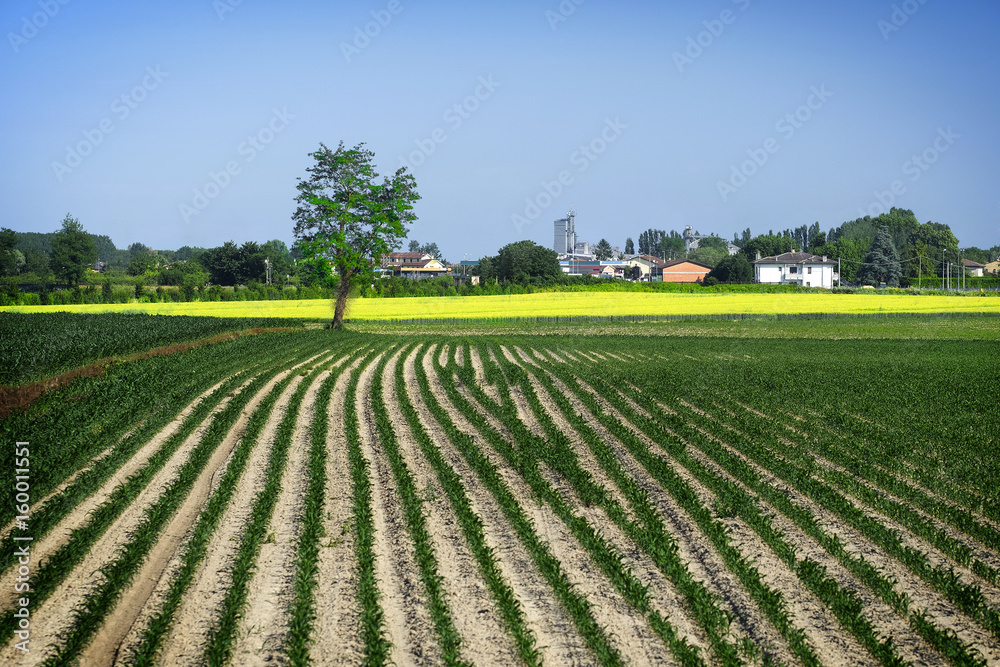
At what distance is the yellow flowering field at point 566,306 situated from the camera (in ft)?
204

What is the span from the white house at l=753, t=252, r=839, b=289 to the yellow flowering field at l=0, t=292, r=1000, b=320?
46111 millimetres

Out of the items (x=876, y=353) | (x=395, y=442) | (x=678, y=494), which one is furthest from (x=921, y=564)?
(x=876, y=353)

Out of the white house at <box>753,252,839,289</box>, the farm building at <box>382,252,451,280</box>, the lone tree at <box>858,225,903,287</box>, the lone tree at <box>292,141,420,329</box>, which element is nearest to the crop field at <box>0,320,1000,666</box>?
the lone tree at <box>292,141,420,329</box>

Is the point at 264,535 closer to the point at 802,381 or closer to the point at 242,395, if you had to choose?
the point at 242,395

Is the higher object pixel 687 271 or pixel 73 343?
pixel 687 271

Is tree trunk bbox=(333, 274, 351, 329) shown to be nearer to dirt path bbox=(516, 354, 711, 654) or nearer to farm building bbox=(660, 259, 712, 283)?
dirt path bbox=(516, 354, 711, 654)

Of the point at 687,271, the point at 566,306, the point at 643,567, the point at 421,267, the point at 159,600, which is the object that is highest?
the point at 421,267

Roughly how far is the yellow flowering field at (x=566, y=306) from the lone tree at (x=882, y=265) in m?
42.5

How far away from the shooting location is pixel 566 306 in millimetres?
68625

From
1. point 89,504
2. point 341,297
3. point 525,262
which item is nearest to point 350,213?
point 341,297

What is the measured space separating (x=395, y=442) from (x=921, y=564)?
9963 millimetres

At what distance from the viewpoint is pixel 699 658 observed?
6.91m

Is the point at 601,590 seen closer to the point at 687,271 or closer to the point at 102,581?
the point at 102,581

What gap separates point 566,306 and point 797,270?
2704 inches
